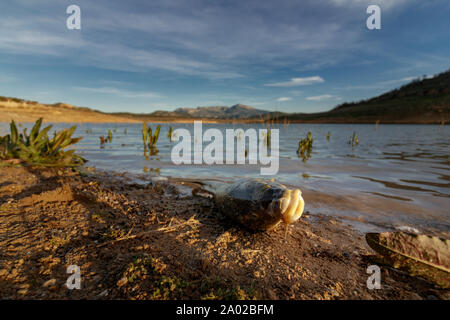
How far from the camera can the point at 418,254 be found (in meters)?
1.79

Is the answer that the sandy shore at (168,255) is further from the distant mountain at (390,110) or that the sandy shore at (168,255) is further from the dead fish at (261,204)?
the distant mountain at (390,110)

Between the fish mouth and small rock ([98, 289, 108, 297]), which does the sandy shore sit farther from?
the fish mouth

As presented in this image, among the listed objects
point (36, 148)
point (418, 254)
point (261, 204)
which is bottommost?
point (418, 254)

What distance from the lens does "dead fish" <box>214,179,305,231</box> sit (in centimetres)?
204

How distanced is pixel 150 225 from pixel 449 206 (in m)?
4.99

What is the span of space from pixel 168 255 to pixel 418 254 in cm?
211

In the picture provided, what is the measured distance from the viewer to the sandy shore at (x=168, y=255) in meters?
1.58

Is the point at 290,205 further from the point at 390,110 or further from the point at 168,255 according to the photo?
the point at 390,110

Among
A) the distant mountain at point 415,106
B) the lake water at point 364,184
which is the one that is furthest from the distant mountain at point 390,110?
the lake water at point 364,184

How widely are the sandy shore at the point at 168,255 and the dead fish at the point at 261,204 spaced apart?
21cm

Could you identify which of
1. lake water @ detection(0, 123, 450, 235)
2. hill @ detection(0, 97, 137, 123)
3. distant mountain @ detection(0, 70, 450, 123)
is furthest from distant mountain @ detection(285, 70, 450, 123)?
hill @ detection(0, 97, 137, 123)

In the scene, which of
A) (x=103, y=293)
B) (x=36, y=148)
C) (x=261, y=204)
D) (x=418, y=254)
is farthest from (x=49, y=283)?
(x=36, y=148)

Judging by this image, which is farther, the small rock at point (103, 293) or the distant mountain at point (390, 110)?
the distant mountain at point (390, 110)
